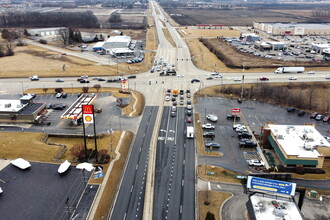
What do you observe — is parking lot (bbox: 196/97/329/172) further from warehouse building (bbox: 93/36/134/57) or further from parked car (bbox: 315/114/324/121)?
warehouse building (bbox: 93/36/134/57)

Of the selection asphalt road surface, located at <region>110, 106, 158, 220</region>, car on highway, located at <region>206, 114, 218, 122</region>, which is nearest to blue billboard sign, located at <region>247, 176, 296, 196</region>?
asphalt road surface, located at <region>110, 106, 158, 220</region>

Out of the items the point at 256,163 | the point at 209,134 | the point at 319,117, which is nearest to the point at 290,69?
the point at 319,117

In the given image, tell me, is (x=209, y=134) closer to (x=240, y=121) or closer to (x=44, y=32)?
(x=240, y=121)

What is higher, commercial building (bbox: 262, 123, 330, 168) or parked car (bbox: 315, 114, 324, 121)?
commercial building (bbox: 262, 123, 330, 168)

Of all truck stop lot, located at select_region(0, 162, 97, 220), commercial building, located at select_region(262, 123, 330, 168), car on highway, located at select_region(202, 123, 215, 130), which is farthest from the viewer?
car on highway, located at select_region(202, 123, 215, 130)

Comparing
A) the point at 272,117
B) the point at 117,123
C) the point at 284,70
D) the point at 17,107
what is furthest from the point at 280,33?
the point at 17,107

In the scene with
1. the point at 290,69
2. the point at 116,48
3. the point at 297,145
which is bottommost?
the point at 297,145

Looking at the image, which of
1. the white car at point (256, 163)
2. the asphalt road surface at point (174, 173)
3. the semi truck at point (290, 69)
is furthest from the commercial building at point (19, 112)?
the semi truck at point (290, 69)

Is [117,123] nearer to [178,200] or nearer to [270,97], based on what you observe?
[178,200]
